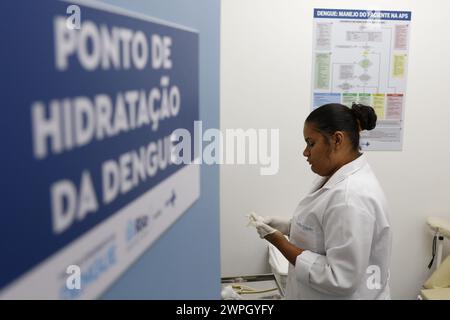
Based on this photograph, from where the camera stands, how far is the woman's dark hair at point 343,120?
1340 millimetres

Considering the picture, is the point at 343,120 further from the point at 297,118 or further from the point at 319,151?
the point at 297,118

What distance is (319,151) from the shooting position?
4.55ft

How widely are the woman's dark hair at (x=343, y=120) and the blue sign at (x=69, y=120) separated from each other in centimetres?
88

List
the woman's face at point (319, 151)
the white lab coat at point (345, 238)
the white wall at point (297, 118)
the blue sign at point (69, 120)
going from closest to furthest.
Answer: the blue sign at point (69, 120) < the white lab coat at point (345, 238) < the woman's face at point (319, 151) < the white wall at point (297, 118)

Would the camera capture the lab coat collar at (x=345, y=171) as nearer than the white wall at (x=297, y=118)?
Yes

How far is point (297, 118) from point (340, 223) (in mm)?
955

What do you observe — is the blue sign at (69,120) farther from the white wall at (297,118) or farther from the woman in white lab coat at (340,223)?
the white wall at (297,118)

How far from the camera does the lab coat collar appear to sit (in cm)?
134

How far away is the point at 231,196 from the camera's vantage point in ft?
7.07

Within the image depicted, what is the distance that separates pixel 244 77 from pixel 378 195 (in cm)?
100

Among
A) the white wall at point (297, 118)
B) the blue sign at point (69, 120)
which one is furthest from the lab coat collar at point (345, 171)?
the blue sign at point (69, 120)

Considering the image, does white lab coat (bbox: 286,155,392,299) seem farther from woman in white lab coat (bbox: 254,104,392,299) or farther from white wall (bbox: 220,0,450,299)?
white wall (bbox: 220,0,450,299)

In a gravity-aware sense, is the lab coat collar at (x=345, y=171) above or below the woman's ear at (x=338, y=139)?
below

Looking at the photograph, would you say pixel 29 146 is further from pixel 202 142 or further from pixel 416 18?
pixel 416 18
